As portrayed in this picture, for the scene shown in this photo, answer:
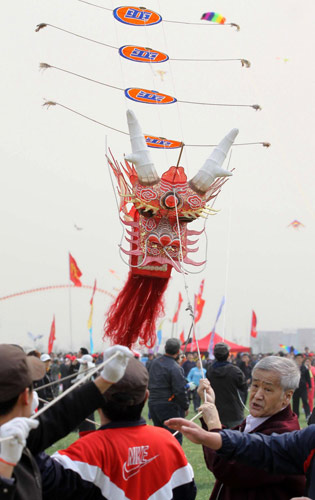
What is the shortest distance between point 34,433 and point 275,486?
50.0 inches

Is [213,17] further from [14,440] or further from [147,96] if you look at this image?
[14,440]

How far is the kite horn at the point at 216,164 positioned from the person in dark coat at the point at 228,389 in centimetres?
258

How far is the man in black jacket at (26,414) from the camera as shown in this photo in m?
1.77

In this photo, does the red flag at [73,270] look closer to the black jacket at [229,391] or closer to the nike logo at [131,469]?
the black jacket at [229,391]

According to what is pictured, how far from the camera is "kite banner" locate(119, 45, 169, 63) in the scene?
18.1 feet

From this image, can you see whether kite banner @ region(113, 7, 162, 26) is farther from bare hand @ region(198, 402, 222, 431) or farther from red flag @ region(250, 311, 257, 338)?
red flag @ region(250, 311, 257, 338)

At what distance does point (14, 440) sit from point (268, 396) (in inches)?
65.1

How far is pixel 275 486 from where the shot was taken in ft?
9.26

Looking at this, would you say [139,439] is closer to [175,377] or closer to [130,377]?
[130,377]

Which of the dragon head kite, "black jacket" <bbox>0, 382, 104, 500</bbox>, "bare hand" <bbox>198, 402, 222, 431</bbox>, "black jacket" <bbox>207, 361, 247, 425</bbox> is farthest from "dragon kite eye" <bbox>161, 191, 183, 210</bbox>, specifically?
"black jacket" <bbox>0, 382, 104, 500</bbox>

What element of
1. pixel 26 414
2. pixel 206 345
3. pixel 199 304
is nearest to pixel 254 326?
pixel 206 345

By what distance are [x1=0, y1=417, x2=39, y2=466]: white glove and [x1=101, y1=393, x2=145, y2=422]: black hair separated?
89 centimetres

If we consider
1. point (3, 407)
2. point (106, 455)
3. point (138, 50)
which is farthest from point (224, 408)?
point (3, 407)

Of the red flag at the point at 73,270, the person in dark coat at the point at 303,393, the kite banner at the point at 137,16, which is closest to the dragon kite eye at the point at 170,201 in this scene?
the kite banner at the point at 137,16
